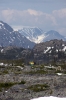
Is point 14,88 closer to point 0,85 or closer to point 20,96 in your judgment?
point 0,85

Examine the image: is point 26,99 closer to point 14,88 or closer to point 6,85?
point 14,88

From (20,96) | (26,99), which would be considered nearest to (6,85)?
(20,96)

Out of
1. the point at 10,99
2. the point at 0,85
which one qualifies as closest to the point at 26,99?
the point at 10,99

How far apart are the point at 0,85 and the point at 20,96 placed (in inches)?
692

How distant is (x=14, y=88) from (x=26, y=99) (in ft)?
54.7

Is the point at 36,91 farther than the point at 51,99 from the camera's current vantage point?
Yes

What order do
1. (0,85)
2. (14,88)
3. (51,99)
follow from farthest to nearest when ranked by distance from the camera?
(0,85) → (14,88) → (51,99)

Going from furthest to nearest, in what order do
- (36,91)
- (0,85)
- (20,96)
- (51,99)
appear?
(0,85)
(36,91)
(20,96)
(51,99)

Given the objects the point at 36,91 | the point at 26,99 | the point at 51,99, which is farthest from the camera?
the point at 36,91

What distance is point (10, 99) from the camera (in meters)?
48.7

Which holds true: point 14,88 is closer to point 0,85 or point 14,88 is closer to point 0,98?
point 0,85

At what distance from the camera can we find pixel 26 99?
47844 mm

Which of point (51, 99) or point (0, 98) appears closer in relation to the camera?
point (51, 99)

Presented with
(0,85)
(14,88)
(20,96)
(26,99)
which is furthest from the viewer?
(0,85)
